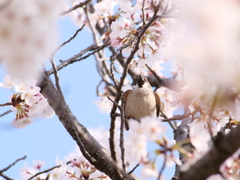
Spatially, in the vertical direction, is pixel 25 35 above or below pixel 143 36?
below

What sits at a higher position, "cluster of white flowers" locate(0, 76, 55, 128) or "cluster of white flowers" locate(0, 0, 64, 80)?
"cluster of white flowers" locate(0, 76, 55, 128)

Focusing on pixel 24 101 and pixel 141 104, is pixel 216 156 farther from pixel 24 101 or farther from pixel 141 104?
pixel 141 104

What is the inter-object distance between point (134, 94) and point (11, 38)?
3106 millimetres

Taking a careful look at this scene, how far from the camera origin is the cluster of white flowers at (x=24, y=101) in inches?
107

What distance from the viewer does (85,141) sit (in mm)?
2752

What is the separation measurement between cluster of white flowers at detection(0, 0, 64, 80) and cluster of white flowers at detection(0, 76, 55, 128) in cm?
154

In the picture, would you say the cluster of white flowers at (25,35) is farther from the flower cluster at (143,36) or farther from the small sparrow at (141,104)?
the small sparrow at (141,104)

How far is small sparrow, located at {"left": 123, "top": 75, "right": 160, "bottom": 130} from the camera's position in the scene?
13.5ft

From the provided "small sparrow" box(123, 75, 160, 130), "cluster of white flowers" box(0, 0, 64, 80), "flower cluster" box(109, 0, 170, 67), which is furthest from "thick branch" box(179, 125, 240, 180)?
"small sparrow" box(123, 75, 160, 130)

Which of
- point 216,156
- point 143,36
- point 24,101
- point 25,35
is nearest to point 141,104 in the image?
point 143,36

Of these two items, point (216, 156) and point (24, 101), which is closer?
point (216, 156)

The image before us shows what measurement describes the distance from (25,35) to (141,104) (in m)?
3.02

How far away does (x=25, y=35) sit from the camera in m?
1.15

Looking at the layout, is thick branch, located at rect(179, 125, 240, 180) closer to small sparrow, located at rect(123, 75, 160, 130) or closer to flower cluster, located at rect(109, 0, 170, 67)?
flower cluster, located at rect(109, 0, 170, 67)
